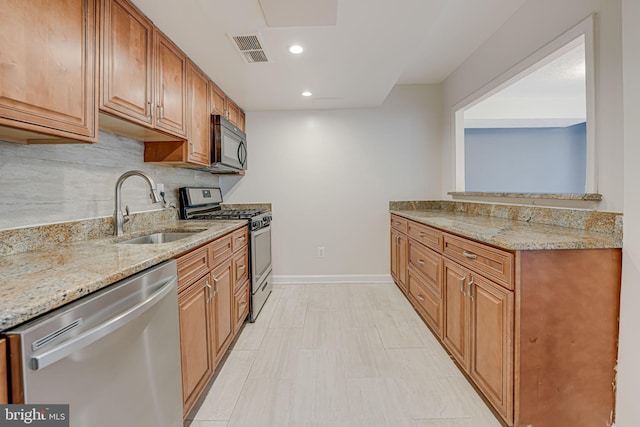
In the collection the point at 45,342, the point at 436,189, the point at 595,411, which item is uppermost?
the point at 436,189

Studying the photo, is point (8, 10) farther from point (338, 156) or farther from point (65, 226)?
point (338, 156)

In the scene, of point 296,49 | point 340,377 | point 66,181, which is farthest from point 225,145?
point 340,377

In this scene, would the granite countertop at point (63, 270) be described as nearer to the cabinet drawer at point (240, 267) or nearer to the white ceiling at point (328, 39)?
the cabinet drawer at point (240, 267)

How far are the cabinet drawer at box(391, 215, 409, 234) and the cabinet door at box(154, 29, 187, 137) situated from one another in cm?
215

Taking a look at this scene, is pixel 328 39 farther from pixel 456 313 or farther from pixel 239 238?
pixel 456 313

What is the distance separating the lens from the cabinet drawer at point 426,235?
2.12 meters

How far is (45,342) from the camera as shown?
697 millimetres

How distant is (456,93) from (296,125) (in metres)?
1.85

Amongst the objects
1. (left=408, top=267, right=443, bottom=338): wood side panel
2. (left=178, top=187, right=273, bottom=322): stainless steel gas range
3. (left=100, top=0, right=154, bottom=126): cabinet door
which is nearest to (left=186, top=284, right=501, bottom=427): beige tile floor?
(left=408, top=267, right=443, bottom=338): wood side panel

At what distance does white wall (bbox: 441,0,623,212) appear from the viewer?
1457 millimetres

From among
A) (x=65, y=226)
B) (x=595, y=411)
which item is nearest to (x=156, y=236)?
(x=65, y=226)

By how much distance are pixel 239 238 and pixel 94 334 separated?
161 cm

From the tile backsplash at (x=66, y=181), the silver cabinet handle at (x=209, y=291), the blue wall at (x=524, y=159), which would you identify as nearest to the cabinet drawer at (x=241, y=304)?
the silver cabinet handle at (x=209, y=291)

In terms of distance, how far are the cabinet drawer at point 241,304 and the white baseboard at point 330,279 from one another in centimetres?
117
